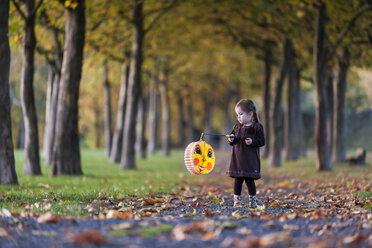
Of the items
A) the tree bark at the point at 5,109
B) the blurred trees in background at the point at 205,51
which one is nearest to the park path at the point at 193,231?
the tree bark at the point at 5,109

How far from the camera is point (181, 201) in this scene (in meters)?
8.48

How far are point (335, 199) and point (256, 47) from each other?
1847 cm

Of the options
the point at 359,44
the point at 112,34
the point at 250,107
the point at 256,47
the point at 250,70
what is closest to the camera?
the point at 250,107

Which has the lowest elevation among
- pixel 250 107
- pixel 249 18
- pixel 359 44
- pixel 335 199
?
pixel 335 199

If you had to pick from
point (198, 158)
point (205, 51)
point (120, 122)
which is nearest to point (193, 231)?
point (198, 158)

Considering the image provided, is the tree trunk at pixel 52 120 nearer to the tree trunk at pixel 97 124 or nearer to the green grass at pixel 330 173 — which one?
the green grass at pixel 330 173

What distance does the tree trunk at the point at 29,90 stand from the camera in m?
13.7

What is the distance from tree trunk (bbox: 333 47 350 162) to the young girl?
15781 millimetres

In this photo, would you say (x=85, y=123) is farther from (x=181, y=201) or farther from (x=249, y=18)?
(x=181, y=201)

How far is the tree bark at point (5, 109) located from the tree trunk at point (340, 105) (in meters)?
16.5

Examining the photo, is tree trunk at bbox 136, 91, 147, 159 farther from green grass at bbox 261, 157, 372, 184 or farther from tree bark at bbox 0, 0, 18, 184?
tree bark at bbox 0, 0, 18, 184

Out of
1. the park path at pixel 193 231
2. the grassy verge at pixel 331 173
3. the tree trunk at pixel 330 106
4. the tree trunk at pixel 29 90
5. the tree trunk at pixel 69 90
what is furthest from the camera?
the tree trunk at pixel 330 106

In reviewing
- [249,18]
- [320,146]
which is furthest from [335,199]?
[249,18]

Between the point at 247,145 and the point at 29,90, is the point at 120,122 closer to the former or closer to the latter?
the point at 29,90
